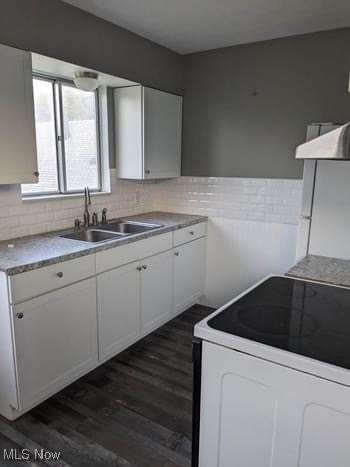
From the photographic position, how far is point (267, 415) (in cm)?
119

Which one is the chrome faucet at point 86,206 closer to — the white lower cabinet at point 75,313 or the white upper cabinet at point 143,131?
the white upper cabinet at point 143,131

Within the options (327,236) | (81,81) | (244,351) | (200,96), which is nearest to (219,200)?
(200,96)

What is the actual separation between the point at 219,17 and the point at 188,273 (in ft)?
6.96

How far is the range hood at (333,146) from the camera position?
1062 millimetres

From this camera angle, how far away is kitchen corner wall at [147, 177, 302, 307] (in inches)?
127

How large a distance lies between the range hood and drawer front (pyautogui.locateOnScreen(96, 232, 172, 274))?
1548 mm

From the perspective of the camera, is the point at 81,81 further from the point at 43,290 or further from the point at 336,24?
the point at 336,24

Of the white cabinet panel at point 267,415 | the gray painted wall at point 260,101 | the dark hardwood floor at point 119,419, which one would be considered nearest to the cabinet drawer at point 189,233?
the gray painted wall at point 260,101

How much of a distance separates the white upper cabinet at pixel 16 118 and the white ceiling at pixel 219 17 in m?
0.66

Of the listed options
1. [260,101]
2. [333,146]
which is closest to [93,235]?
[260,101]

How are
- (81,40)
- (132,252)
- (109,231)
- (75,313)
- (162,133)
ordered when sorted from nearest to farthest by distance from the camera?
(75,313) → (81,40) → (132,252) → (109,231) → (162,133)

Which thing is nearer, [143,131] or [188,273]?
[143,131]

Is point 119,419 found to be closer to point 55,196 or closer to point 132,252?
point 132,252

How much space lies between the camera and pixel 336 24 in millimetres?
2715
